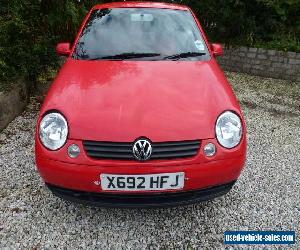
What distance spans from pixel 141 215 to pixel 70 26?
16.0ft

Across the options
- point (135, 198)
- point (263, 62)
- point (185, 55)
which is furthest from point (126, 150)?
point (263, 62)

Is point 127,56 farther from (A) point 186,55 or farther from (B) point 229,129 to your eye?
(B) point 229,129

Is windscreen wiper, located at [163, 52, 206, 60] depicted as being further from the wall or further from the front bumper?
the wall

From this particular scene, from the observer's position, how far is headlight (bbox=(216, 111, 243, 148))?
2416mm

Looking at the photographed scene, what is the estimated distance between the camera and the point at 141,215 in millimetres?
2805

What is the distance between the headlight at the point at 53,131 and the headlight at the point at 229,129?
3.52ft

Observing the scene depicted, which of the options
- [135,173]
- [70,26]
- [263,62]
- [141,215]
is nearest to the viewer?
[135,173]

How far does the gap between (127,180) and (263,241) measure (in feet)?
3.94

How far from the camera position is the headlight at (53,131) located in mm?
2357

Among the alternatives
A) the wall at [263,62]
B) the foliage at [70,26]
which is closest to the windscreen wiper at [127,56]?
the foliage at [70,26]

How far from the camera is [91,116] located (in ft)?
7.89

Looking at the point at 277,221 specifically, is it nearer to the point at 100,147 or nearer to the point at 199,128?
the point at 199,128

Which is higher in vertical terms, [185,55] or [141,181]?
[185,55]

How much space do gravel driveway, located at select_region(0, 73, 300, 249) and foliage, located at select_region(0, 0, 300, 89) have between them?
4.76 feet
